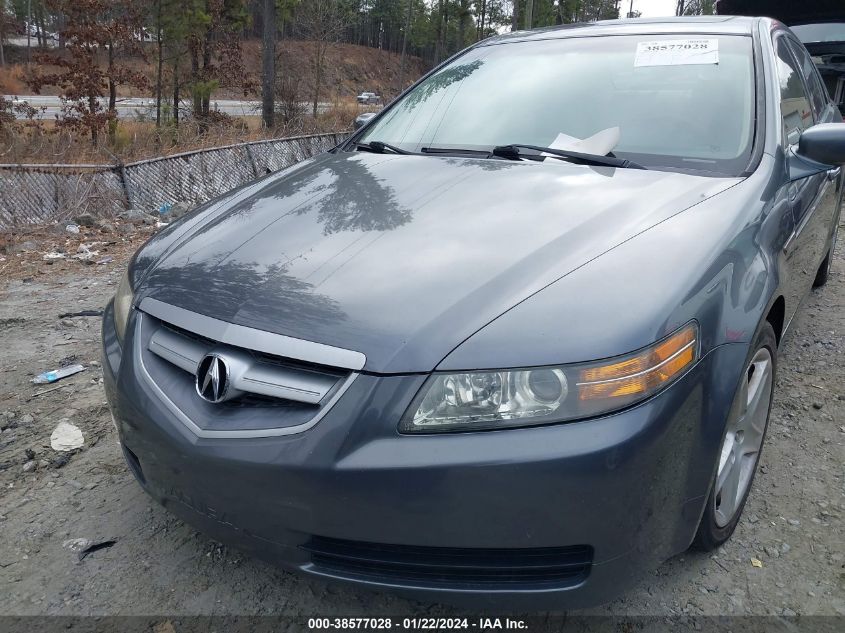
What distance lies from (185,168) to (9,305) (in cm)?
392

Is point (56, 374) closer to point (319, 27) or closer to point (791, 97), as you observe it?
point (791, 97)

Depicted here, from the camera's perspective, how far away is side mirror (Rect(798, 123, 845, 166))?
2328mm

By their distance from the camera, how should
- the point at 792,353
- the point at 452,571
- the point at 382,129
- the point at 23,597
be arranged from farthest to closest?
the point at 792,353, the point at 382,129, the point at 23,597, the point at 452,571

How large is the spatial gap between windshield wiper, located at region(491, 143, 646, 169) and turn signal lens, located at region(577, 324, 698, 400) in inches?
39.0

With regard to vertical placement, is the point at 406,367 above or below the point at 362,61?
below

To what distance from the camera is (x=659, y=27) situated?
2959 millimetres

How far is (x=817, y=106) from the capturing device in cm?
356

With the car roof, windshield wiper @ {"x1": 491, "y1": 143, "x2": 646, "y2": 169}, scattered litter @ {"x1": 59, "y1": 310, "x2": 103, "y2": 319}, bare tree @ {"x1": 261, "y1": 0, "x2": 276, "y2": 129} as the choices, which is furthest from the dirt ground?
bare tree @ {"x1": 261, "y1": 0, "x2": 276, "y2": 129}

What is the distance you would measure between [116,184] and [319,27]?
48.2 ft

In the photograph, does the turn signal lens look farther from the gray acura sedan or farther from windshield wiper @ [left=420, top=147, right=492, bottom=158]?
windshield wiper @ [left=420, top=147, right=492, bottom=158]

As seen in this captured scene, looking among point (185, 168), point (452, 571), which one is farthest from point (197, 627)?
point (185, 168)

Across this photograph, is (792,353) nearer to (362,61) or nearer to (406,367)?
(406,367)

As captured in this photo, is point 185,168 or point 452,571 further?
point 185,168

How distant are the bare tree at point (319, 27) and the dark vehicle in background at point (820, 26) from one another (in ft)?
45.1
